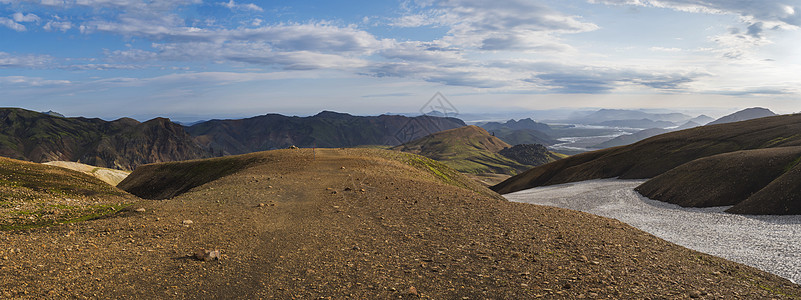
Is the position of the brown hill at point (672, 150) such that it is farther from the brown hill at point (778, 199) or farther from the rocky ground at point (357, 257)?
the rocky ground at point (357, 257)

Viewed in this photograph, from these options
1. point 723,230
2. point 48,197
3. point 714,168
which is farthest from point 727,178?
point 48,197

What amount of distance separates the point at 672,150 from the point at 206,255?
302 feet

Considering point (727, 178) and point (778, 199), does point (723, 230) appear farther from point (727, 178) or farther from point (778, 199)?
point (727, 178)

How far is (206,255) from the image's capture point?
13836 millimetres

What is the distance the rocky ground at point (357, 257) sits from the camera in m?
11.8

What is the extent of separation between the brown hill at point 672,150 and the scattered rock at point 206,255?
78621mm

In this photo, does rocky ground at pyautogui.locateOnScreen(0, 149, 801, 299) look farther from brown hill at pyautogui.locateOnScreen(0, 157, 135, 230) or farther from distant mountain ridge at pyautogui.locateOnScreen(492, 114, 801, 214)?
distant mountain ridge at pyautogui.locateOnScreen(492, 114, 801, 214)

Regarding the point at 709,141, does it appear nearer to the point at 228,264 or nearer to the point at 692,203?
the point at 692,203

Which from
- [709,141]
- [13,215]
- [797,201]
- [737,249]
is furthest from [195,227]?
[709,141]

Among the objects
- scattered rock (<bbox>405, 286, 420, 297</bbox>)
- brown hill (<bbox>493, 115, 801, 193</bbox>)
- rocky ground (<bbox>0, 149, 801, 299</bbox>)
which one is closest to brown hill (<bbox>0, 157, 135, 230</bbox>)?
rocky ground (<bbox>0, 149, 801, 299</bbox>)

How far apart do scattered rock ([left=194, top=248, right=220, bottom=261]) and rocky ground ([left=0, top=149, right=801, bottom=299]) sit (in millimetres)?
332

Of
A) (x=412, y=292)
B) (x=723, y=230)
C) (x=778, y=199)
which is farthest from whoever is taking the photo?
(x=778, y=199)

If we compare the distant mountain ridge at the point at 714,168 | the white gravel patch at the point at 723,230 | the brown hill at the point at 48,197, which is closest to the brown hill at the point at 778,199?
the distant mountain ridge at the point at 714,168

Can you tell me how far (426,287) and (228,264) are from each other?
23.0ft
